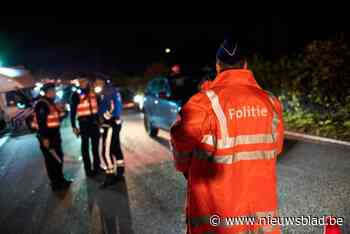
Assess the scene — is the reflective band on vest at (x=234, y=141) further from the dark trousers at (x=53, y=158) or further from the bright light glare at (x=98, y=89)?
the dark trousers at (x=53, y=158)

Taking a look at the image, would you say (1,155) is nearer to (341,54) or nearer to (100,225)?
(100,225)

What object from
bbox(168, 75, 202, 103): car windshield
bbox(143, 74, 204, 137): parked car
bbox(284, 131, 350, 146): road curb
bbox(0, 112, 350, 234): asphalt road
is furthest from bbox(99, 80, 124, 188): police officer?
bbox(284, 131, 350, 146): road curb

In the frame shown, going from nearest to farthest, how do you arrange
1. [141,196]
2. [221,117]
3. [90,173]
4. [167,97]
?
[221,117]
[141,196]
[90,173]
[167,97]

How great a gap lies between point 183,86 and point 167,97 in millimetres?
664

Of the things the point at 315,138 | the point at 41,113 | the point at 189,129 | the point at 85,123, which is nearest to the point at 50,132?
the point at 41,113

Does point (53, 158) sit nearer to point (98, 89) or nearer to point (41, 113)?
point (41, 113)

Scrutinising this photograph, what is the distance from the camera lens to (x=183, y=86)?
10.8 m

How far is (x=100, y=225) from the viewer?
16.1 ft

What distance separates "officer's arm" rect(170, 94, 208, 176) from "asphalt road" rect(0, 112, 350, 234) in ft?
8.32

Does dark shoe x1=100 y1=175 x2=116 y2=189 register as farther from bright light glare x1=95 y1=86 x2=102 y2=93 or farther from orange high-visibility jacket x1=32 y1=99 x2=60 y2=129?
bright light glare x1=95 y1=86 x2=102 y2=93

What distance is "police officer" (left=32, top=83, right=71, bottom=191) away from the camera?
6.73m

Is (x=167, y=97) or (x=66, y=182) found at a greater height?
(x=167, y=97)

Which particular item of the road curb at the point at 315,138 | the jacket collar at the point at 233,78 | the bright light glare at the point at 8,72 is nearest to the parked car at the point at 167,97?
the road curb at the point at 315,138

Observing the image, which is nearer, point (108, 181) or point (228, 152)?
point (228, 152)
